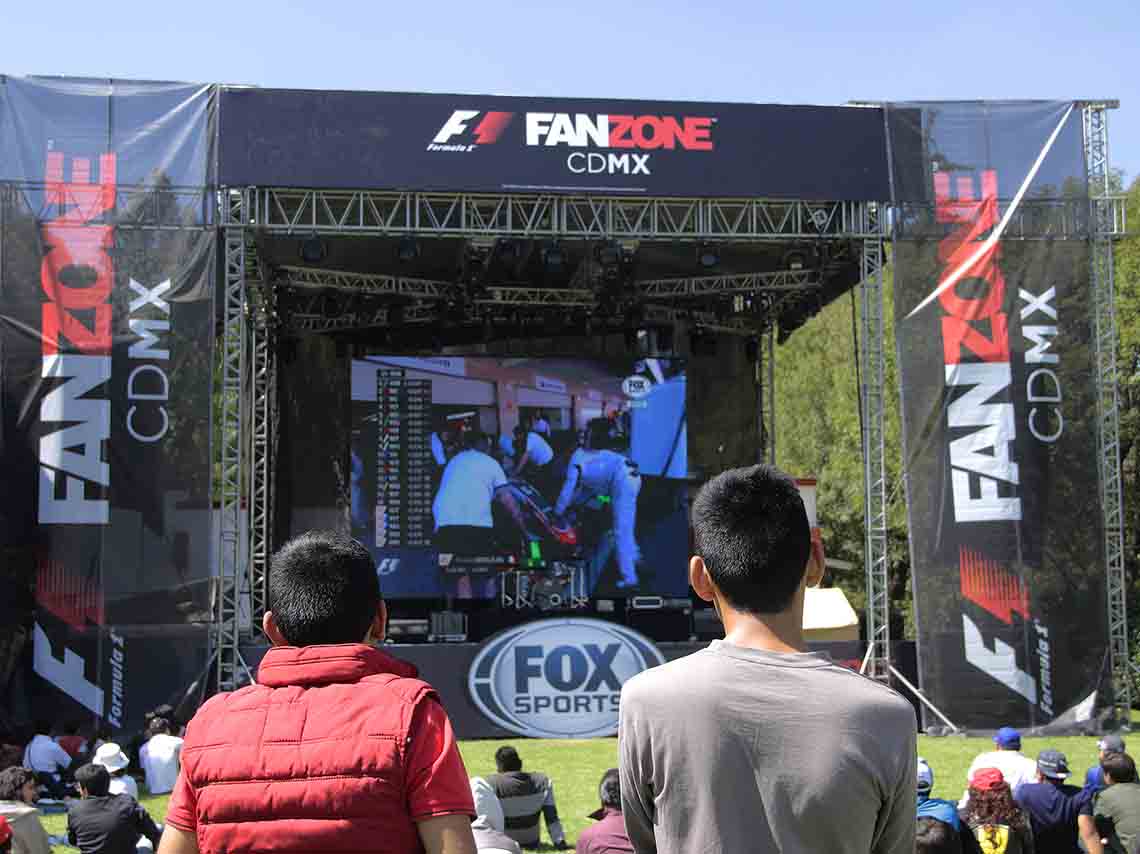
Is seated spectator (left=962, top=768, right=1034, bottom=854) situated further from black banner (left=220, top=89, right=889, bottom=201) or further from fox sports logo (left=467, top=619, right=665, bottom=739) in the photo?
black banner (left=220, top=89, right=889, bottom=201)

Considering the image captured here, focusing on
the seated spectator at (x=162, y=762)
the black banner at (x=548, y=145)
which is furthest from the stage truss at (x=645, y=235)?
A: the seated spectator at (x=162, y=762)

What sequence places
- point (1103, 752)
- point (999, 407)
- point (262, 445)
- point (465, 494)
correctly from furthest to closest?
point (465, 494) → point (262, 445) → point (999, 407) → point (1103, 752)

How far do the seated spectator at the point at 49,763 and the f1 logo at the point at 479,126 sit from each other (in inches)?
308

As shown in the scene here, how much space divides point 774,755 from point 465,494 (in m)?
17.8

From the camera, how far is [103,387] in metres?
15.7

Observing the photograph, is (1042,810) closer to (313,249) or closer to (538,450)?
(313,249)

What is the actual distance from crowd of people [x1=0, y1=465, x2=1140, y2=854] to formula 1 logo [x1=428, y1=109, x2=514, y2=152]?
1397 centimetres

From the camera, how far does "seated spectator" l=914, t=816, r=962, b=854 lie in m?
4.85

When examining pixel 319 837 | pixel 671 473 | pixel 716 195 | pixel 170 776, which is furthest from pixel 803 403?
pixel 319 837

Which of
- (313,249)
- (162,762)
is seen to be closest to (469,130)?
(313,249)

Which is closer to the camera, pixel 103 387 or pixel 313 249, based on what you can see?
pixel 103 387

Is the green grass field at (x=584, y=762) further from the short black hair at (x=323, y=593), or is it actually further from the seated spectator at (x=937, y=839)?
the short black hair at (x=323, y=593)

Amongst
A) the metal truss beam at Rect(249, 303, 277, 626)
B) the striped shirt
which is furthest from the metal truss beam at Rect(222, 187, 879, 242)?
the striped shirt

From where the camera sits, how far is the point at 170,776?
11.5m
